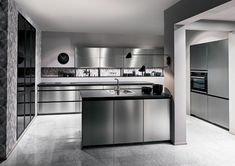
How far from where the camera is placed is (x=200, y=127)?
16.5ft

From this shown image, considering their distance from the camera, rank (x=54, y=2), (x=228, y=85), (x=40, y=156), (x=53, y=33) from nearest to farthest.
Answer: (x=40, y=156)
(x=54, y=2)
(x=228, y=85)
(x=53, y=33)

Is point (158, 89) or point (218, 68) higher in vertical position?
point (218, 68)

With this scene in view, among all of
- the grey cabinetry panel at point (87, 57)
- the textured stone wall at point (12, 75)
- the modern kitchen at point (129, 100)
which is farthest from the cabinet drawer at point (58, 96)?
the textured stone wall at point (12, 75)

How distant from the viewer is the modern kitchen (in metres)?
3.24

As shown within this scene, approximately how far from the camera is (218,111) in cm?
501

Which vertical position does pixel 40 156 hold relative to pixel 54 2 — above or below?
below

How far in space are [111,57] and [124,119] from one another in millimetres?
3657

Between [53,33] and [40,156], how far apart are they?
15.4 ft

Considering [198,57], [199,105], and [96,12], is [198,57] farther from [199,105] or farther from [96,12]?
[96,12]

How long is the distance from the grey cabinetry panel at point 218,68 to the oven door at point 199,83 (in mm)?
202

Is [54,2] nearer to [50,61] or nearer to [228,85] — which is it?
[50,61]

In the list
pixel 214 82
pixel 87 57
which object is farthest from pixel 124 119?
pixel 87 57

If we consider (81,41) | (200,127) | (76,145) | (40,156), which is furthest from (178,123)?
(81,41)

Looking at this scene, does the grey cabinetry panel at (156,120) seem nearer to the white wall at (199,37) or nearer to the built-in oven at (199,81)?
the built-in oven at (199,81)
